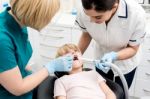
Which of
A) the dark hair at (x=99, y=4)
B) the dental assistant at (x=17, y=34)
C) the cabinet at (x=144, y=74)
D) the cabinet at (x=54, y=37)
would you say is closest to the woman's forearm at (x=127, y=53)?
the dark hair at (x=99, y=4)

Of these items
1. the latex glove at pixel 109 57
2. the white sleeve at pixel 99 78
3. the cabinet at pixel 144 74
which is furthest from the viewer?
the cabinet at pixel 144 74

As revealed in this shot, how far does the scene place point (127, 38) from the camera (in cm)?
167

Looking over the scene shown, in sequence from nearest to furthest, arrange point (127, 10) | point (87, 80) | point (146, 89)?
point (127, 10) < point (87, 80) < point (146, 89)

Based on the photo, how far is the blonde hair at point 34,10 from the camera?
115 cm

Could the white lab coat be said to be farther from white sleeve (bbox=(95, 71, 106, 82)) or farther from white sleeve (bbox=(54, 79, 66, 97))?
white sleeve (bbox=(54, 79, 66, 97))

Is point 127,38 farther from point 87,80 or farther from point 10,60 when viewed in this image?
point 10,60

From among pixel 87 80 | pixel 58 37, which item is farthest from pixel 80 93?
pixel 58 37

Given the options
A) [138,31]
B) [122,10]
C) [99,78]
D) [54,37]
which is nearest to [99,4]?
[122,10]

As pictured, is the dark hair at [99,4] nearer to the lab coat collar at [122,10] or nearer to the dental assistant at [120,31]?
the dental assistant at [120,31]

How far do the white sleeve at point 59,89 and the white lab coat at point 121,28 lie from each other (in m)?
0.41

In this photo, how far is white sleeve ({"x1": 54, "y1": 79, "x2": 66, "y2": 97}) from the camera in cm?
165

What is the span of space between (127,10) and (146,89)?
143 centimetres

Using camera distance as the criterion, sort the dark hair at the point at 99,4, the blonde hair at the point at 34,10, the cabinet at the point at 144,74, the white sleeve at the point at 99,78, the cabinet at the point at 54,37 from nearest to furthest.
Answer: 1. the blonde hair at the point at 34,10
2. the dark hair at the point at 99,4
3. the white sleeve at the point at 99,78
4. the cabinet at the point at 144,74
5. the cabinet at the point at 54,37

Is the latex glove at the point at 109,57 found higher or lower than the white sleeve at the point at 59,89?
higher
